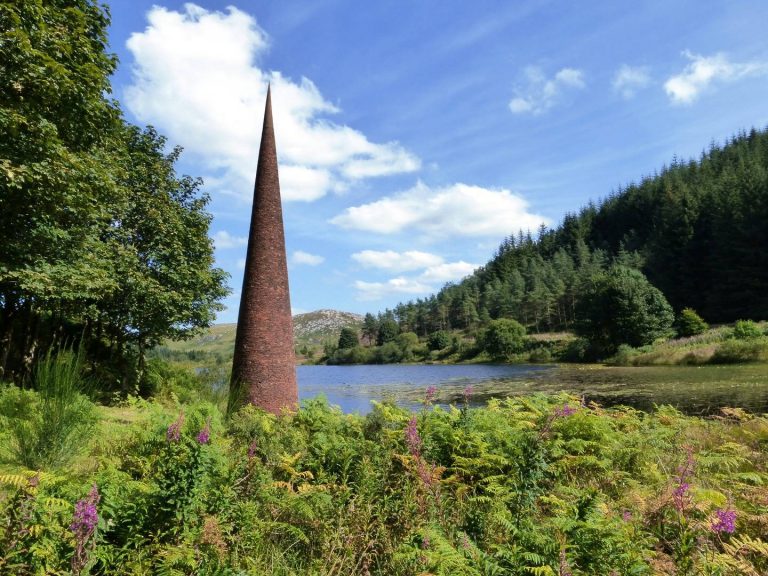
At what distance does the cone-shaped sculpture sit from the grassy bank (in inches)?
179

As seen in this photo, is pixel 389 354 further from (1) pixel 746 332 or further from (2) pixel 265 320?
(2) pixel 265 320

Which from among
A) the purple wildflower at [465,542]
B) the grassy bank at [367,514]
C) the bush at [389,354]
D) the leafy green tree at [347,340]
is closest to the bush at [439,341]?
the bush at [389,354]

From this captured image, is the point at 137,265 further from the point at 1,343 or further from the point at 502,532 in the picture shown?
the point at 502,532

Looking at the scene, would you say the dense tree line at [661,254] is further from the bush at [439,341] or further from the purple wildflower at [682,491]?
the purple wildflower at [682,491]

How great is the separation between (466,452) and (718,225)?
259 feet

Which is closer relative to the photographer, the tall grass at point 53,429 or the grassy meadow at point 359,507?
the grassy meadow at point 359,507

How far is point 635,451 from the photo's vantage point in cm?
631

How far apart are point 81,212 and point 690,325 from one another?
59413mm

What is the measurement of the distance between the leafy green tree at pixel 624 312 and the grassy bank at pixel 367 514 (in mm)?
50309

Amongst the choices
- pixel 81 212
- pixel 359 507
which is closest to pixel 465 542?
pixel 359 507

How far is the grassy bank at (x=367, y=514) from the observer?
2.71m

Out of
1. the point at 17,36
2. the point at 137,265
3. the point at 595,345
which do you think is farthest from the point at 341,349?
the point at 17,36

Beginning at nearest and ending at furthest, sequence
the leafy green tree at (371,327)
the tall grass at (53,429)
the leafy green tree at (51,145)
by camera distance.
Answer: the tall grass at (53,429) → the leafy green tree at (51,145) → the leafy green tree at (371,327)

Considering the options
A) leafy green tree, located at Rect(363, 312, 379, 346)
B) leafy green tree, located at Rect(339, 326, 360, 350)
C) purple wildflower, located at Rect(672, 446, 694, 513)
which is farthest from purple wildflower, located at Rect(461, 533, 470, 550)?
leafy green tree, located at Rect(363, 312, 379, 346)
